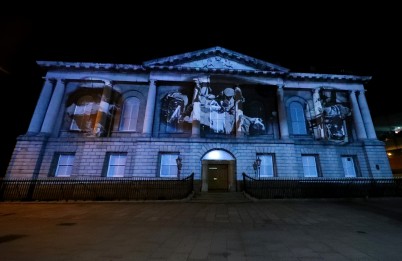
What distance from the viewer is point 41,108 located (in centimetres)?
1719

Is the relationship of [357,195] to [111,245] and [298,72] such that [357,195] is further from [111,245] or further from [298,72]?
[111,245]

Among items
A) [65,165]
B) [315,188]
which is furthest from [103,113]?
[315,188]

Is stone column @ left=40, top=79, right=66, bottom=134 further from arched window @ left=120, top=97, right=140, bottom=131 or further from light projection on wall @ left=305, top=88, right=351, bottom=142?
light projection on wall @ left=305, top=88, right=351, bottom=142

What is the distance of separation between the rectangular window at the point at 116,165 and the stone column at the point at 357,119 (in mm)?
22637

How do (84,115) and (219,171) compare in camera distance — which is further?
(84,115)

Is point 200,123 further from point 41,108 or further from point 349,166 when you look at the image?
point 41,108

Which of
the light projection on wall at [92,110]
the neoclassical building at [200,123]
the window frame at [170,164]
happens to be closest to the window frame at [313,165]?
the neoclassical building at [200,123]

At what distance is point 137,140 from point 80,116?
21.5 feet

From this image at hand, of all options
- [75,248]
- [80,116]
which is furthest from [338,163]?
[80,116]

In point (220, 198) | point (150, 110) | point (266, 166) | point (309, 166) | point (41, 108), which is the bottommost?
point (220, 198)

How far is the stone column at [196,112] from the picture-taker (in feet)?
55.1

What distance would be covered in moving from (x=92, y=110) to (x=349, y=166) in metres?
25.1

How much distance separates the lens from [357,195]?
1371cm

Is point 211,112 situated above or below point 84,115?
above
